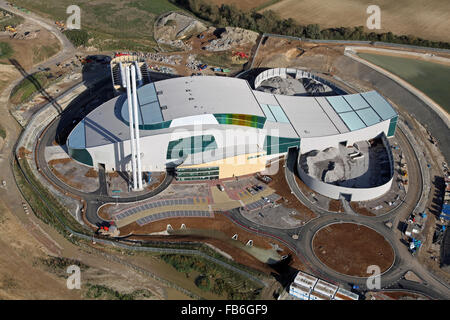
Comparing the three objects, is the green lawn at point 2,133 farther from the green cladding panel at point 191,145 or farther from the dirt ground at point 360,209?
the dirt ground at point 360,209


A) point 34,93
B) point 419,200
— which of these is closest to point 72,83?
point 34,93

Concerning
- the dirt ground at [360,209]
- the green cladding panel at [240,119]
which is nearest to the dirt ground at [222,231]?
the dirt ground at [360,209]

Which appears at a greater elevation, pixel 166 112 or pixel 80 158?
pixel 166 112

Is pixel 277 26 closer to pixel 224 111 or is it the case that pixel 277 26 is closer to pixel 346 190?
→ pixel 224 111

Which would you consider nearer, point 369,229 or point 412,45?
point 369,229

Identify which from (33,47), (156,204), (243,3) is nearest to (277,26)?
(243,3)

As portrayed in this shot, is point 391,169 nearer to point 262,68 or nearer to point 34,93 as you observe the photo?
point 262,68

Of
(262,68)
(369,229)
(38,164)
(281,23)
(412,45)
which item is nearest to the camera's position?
(369,229)
